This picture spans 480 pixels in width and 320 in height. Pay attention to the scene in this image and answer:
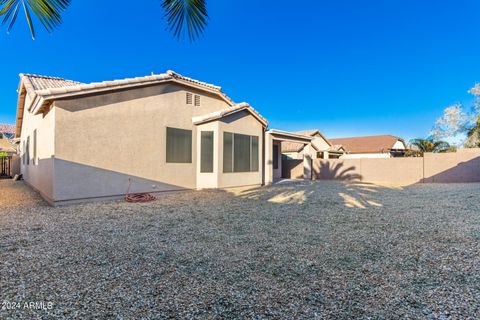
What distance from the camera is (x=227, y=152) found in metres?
13.1

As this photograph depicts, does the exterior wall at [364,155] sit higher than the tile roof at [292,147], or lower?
lower

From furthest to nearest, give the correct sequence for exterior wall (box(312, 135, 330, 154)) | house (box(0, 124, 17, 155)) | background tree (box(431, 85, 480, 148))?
exterior wall (box(312, 135, 330, 154)) → house (box(0, 124, 17, 155)) → background tree (box(431, 85, 480, 148))

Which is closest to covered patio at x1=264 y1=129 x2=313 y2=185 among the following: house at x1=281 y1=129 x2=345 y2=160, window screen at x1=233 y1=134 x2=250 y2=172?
window screen at x1=233 y1=134 x2=250 y2=172

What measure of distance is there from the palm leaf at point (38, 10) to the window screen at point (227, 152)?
1010 cm

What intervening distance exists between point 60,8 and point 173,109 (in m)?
9.15

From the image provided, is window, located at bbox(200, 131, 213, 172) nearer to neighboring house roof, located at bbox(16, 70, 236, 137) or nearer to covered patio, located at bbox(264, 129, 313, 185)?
neighboring house roof, located at bbox(16, 70, 236, 137)

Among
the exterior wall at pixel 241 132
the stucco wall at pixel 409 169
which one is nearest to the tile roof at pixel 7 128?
the exterior wall at pixel 241 132

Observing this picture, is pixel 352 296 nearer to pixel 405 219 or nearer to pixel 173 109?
pixel 405 219

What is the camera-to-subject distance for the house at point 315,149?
27.9 meters

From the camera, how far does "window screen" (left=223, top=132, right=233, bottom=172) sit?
12930 mm

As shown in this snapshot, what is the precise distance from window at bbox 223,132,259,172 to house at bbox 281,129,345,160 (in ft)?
38.3

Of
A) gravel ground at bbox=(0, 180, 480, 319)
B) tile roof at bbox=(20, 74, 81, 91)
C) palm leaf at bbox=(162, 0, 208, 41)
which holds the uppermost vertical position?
tile roof at bbox=(20, 74, 81, 91)

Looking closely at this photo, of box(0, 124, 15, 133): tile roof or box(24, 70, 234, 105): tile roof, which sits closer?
box(24, 70, 234, 105): tile roof

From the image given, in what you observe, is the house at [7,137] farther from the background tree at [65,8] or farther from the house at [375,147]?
the house at [375,147]
